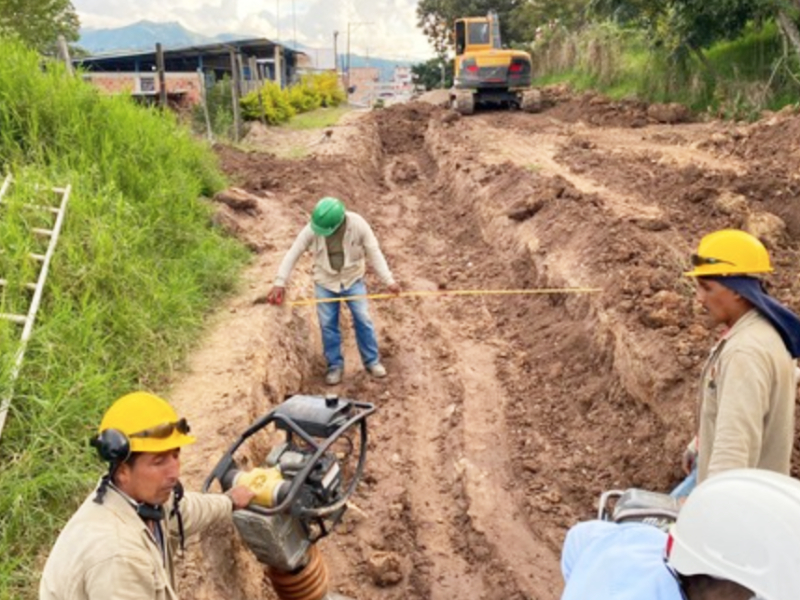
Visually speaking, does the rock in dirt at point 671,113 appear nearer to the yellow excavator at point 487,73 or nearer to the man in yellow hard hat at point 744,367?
the yellow excavator at point 487,73

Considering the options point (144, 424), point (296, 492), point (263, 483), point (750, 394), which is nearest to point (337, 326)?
point (263, 483)

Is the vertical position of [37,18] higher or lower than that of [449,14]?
lower

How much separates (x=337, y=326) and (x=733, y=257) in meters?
4.20

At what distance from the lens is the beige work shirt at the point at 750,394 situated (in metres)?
2.62

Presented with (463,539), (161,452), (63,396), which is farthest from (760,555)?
(63,396)

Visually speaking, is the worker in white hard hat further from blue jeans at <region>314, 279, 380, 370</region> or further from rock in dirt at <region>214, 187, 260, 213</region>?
rock in dirt at <region>214, 187, 260, 213</region>

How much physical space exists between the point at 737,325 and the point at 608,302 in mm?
3592

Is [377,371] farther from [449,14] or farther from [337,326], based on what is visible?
[449,14]

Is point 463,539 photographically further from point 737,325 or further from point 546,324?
point 546,324

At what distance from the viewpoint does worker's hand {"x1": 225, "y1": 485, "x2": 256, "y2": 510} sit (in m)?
3.20

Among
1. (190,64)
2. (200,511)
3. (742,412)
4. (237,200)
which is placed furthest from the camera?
(190,64)

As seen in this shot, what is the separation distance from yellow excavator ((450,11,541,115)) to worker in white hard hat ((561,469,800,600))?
18952 mm

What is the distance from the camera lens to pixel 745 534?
1442 millimetres

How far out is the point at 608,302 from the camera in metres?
6.32
